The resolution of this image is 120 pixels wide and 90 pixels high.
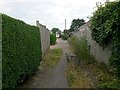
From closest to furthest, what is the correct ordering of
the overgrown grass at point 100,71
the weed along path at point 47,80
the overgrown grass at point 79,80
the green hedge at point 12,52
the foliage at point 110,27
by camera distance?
the green hedge at point 12,52 → the overgrown grass at point 100,71 → the foliage at point 110,27 → the overgrown grass at point 79,80 → the weed along path at point 47,80

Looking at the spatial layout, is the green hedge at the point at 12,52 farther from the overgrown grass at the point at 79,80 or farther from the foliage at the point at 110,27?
the foliage at the point at 110,27

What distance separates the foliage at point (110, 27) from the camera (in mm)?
10586

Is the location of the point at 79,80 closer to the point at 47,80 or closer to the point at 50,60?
the point at 47,80

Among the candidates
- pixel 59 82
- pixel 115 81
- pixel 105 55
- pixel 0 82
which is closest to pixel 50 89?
pixel 59 82

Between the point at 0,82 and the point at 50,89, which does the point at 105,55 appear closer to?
the point at 50,89

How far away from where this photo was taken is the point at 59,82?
11.8m

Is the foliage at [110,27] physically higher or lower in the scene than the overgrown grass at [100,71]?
higher

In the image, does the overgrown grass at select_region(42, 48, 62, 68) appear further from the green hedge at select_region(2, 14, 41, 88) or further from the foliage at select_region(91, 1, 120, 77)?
the green hedge at select_region(2, 14, 41, 88)

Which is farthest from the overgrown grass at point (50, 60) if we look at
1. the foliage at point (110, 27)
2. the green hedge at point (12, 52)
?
the green hedge at point (12, 52)

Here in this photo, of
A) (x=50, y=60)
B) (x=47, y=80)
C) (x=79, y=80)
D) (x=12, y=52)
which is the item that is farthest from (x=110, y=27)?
(x=50, y=60)

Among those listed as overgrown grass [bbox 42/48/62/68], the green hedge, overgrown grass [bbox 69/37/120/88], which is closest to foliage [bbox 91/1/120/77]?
overgrown grass [bbox 69/37/120/88]

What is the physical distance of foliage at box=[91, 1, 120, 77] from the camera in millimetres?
10586

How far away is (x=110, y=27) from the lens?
11125 millimetres

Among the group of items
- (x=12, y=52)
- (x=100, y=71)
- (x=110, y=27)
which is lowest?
(x=100, y=71)
